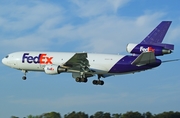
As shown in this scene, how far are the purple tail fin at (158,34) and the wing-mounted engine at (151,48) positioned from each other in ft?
4.62

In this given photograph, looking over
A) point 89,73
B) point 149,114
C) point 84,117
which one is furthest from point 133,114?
point 89,73

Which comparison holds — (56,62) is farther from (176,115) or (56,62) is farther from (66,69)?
(176,115)

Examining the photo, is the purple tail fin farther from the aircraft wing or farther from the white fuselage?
the aircraft wing

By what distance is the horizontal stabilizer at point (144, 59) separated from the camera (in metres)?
76.0

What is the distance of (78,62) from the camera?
8519 cm

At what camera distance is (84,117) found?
11219 cm

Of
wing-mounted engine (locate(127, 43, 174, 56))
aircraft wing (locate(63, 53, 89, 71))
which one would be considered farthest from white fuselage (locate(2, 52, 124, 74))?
wing-mounted engine (locate(127, 43, 174, 56))

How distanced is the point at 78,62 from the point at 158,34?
48.7ft

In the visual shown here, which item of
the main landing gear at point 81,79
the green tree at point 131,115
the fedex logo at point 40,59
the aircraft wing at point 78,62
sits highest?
the fedex logo at point 40,59

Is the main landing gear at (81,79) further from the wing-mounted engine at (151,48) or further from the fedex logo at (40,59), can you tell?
the wing-mounted engine at (151,48)

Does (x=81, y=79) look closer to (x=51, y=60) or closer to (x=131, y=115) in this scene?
(x=51, y=60)

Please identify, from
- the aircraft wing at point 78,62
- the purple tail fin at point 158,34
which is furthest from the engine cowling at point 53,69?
the purple tail fin at point 158,34

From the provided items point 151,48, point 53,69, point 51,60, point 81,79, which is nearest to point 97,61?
point 81,79

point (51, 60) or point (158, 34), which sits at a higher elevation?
point (158, 34)
